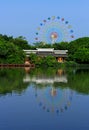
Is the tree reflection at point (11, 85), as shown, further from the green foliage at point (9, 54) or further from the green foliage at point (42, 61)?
the green foliage at point (42, 61)

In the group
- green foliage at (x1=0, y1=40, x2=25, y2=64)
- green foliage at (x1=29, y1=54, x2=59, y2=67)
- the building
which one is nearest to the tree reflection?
green foliage at (x1=0, y1=40, x2=25, y2=64)

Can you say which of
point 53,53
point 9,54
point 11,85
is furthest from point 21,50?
point 11,85

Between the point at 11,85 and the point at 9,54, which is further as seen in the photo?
the point at 9,54

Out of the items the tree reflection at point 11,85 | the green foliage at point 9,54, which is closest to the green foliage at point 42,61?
the green foliage at point 9,54

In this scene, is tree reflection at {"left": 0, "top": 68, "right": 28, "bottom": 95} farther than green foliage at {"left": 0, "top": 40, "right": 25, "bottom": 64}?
No

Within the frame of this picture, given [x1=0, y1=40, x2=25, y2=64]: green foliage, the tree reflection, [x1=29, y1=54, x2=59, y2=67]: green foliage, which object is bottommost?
the tree reflection

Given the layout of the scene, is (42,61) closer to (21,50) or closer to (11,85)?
(21,50)

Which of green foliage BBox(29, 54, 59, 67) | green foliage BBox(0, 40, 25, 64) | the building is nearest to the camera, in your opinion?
green foliage BBox(0, 40, 25, 64)

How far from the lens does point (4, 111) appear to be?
25.0 feet

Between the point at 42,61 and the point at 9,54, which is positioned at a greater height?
the point at 9,54

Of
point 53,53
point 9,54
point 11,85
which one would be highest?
point 53,53

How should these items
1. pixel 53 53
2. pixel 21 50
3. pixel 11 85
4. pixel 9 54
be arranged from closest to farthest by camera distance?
pixel 11 85
pixel 9 54
pixel 21 50
pixel 53 53

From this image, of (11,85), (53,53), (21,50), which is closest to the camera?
(11,85)

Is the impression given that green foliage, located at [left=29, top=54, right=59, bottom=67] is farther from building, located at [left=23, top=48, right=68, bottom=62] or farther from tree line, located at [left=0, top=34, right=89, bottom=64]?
building, located at [left=23, top=48, right=68, bottom=62]
